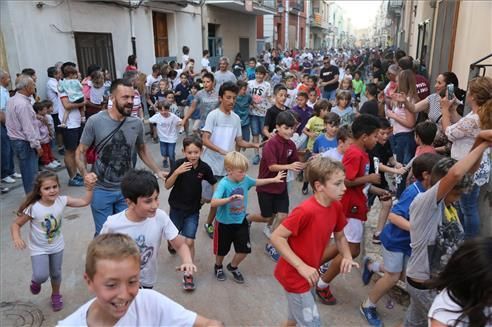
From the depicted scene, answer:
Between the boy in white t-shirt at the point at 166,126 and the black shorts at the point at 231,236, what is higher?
the boy in white t-shirt at the point at 166,126

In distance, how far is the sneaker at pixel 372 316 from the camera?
3.31 meters

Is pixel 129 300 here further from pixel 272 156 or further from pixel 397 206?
pixel 272 156

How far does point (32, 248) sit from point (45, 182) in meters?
0.55

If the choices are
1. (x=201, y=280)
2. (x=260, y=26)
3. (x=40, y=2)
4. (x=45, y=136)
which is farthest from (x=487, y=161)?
(x=260, y=26)

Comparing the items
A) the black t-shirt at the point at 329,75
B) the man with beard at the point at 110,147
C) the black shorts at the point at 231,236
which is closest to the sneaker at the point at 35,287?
the man with beard at the point at 110,147

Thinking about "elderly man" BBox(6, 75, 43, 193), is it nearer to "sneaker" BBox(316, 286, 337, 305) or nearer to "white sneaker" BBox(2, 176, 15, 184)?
"white sneaker" BBox(2, 176, 15, 184)

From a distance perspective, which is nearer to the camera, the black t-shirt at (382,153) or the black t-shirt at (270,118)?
the black t-shirt at (382,153)

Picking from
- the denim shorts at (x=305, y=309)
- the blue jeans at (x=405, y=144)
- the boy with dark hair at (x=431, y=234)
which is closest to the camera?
the boy with dark hair at (x=431, y=234)

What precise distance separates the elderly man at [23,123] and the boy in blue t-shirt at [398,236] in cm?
472

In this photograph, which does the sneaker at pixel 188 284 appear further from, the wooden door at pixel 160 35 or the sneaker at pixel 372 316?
the wooden door at pixel 160 35

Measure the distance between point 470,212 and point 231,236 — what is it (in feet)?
7.77

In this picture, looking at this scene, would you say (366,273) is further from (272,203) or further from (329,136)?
(329,136)

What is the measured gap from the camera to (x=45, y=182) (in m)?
3.35

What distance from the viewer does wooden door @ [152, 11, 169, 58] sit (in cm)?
1519
